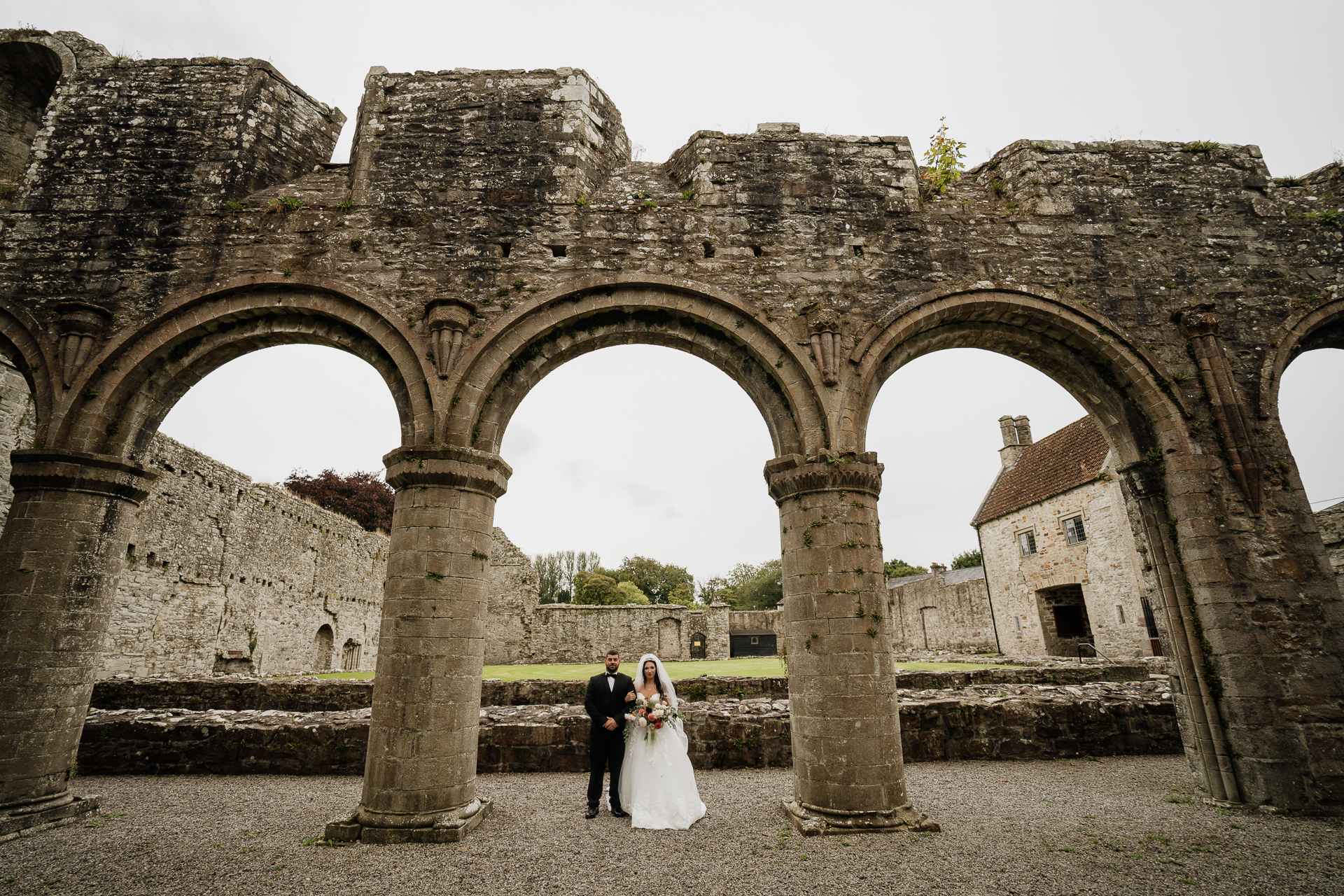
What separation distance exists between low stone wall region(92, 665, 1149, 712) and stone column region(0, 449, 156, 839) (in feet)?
10.6

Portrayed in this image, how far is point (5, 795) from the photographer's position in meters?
5.02

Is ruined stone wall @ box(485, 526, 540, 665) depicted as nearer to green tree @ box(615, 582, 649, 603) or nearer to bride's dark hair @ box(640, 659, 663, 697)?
bride's dark hair @ box(640, 659, 663, 697)

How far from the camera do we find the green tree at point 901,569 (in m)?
50.0

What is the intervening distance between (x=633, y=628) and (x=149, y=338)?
20.2 m

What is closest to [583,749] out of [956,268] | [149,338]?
[149,338]

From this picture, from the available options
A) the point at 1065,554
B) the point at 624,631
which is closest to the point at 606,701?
the point at 1065,554

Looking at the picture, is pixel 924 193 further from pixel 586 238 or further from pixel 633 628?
pixel 633 628

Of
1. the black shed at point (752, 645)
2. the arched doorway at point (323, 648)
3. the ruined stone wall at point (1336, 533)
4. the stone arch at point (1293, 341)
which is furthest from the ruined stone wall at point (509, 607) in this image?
the ruined stone wall at point (1336, 533)

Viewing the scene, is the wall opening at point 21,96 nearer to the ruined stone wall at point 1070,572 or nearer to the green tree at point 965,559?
the ruined stone wall at point 1070,572

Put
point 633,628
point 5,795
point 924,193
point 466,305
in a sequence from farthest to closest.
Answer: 1. point 633,628
2. point 924,193
3. point 466,305
4. point 5,795

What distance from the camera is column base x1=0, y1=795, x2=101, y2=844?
15.9 ft

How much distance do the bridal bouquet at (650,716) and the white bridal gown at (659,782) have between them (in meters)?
0.03

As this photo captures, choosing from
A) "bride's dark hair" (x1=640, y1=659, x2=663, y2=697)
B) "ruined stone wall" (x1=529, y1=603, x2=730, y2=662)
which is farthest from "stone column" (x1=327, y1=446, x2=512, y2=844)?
"ruined stone wall" (x1=529, y1=603, x2=730, y2=662)

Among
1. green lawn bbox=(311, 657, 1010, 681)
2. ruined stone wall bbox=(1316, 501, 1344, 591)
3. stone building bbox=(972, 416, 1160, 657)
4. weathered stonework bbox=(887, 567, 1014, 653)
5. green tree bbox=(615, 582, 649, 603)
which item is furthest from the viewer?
green tree bbox=(615, 582, 649, 603)
